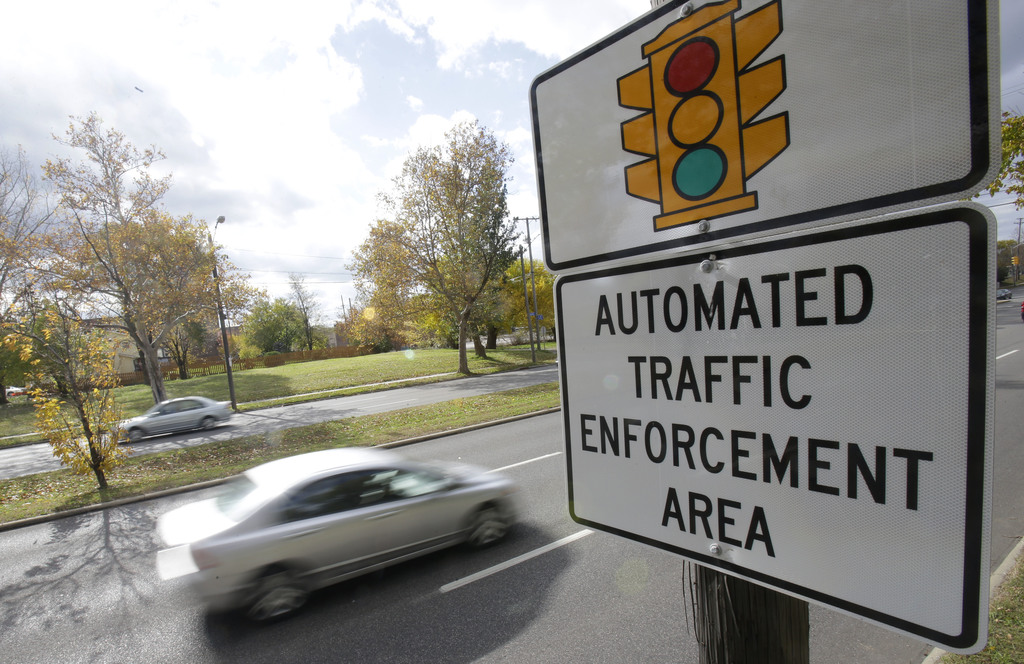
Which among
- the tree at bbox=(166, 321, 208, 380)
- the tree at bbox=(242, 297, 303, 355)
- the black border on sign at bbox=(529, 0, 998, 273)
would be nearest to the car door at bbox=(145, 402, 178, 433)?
the black border on sign at bbox=(529, 0, 998, 273)

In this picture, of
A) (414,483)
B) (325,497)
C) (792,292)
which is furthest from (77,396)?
(792,292)

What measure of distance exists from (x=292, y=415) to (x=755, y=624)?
2065 cm

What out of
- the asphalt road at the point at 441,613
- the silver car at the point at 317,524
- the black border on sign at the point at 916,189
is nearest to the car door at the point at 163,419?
the asphalt road at the point at 441,613

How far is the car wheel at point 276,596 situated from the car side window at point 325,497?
526 millimetres

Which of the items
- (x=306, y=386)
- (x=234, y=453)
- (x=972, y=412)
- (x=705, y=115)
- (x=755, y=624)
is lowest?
(x=306, y=386)

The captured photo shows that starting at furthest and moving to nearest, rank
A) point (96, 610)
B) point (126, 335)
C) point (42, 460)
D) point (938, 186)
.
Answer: point (126, 335)
point (42, 460)
point (96, 610)
point (938, 186)

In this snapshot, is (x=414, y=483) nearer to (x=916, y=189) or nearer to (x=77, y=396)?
(x=916, y=189)

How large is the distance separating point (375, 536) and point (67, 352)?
856 centimetres

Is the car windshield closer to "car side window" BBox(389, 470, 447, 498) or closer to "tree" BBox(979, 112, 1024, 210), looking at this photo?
"car side window" BBox(389, 470, 447, 498)

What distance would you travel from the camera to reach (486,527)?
19.9 ft

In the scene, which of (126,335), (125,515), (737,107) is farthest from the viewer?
(126,335)

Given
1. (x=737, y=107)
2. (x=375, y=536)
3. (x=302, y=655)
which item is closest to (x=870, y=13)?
(x=737, y=107)

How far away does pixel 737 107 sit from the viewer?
104cm

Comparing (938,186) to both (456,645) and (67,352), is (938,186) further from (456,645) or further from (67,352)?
(67,352)
